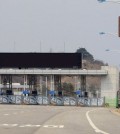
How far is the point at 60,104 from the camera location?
97.2m

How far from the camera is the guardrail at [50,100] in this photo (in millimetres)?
96562

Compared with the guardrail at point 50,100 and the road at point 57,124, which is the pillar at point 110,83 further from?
the road at point 57,124

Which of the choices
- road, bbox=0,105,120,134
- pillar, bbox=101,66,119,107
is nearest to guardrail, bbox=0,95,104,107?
pillar, bbox=101,66,119,107

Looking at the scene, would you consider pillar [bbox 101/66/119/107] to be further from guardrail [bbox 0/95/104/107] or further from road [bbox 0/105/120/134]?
road [bbox 0/105/120/134]

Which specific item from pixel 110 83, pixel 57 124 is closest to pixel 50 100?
pixel 110 83

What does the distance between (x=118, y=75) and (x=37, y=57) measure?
13.1 metres

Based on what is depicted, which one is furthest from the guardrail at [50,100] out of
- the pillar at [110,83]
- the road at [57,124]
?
the road at [57,124]

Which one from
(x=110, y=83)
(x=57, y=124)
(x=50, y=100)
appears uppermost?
(x=110, y=83)

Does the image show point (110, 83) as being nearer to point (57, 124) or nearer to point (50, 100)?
point (50, 100)

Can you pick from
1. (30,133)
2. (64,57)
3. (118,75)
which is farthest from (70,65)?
(30,133)

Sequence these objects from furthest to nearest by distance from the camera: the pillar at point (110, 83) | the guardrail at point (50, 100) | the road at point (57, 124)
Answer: the pillar at point (110, 83)
the guardrail at point (50, 100)
the road at point (57, 124)

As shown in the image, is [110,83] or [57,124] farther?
[110,83]

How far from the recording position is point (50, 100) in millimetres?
96812

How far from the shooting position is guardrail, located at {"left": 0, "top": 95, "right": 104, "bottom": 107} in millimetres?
96562
